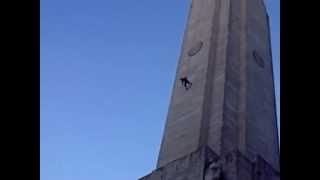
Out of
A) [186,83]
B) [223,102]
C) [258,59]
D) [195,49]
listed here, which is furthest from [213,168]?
[195,49]

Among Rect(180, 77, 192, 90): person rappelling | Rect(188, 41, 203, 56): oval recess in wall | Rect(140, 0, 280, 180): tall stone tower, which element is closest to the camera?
Rect(140, 0, 280, 180): tall stone tower

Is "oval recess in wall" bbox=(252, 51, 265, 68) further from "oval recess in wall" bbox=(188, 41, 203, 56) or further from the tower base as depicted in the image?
the tower base

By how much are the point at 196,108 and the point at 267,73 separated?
17.7 feet

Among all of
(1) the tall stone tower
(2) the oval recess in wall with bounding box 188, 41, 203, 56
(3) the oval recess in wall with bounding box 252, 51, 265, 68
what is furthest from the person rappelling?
(3) the oval recess in wall with bounding box 252, 51, 265, 68

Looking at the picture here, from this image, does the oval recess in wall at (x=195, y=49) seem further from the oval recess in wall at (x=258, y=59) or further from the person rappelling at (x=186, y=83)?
the oval recess in wall at (x=258, y=59)

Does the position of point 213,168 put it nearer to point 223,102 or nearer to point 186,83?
point 223,102

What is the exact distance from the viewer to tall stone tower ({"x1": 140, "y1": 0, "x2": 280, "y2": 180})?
23.1 m

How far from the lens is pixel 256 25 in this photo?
32.8 m

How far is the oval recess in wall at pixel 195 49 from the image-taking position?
3123cm

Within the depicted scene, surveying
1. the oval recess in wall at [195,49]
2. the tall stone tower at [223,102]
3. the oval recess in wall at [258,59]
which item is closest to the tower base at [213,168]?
the tall stone tower at [223,102]

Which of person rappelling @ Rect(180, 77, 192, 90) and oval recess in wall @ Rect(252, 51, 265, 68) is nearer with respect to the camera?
person rappelling @ Rect(180, 77, 192, 90)
